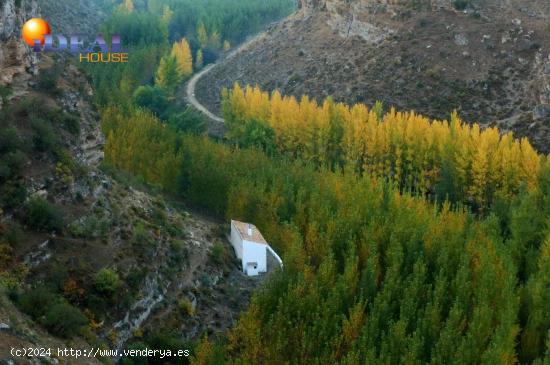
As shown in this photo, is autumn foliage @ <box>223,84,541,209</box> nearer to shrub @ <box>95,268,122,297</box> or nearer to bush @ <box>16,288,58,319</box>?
shrub @ <box>95,268,122,297</box>

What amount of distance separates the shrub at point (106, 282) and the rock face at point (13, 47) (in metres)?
16.6

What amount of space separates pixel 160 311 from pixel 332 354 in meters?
12.8

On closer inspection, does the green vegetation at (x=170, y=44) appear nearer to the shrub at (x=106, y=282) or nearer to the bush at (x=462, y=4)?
the shrub at (x=106, y=282)

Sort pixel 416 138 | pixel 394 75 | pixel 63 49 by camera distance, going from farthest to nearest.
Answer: pixel 394 75 → pixel 63 49 → pixel 416 138

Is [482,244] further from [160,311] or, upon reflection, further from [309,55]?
[309,55]

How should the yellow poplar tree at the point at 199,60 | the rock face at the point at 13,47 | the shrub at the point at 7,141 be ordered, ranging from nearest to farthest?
1. the shrub at the point at 7,141
2. the rock face at the point at 13,47
3. the yellow poplar tree at the point at 199,60

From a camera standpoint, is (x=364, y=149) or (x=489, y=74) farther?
(x=489, y=74)

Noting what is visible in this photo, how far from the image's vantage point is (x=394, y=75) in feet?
305

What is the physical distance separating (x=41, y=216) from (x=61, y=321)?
920 centimetres

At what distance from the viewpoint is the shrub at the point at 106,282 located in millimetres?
35031

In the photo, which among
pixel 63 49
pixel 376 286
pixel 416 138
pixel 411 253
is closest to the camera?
pixel 376 286

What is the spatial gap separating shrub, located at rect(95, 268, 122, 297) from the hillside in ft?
182

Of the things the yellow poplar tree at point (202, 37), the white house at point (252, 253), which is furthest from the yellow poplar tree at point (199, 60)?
the white house at point (252, 253)

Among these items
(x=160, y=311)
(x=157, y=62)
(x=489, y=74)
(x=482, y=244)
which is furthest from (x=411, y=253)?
(x=157, y=62)
